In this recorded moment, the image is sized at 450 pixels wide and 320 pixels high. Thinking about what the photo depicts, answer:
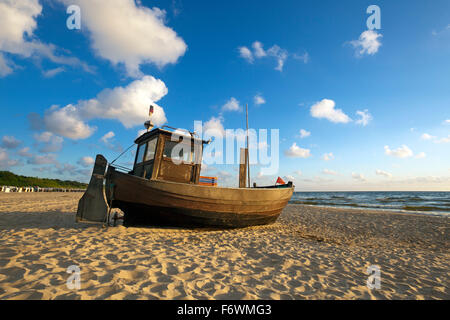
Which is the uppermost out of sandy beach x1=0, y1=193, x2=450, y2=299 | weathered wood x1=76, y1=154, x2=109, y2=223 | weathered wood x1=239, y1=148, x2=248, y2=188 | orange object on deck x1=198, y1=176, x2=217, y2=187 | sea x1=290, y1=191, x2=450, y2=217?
weathered wood x1=239, y1=148, x2=248, y2=188

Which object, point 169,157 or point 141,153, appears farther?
point 141,153

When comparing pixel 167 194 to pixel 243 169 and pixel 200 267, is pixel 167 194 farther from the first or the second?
pixel 243 169

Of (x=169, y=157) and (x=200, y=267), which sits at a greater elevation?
(x=169, y=157)

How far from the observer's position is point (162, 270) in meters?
3.53

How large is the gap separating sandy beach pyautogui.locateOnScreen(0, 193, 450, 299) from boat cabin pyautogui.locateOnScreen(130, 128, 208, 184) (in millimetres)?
2042

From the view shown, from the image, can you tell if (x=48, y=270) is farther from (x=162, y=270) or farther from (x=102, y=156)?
(x=102, y=156)

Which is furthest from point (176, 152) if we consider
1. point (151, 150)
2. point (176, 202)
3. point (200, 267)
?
point (200, 267)

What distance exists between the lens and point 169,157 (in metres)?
7.29

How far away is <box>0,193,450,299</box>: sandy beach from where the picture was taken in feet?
9.37

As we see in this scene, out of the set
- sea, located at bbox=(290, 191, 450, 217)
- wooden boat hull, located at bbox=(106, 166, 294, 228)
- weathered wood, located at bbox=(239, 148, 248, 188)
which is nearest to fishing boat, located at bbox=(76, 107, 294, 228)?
wooden boat hull, located at bbox=(106, 166, 294, 228)

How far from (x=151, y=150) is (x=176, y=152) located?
0.94 metres

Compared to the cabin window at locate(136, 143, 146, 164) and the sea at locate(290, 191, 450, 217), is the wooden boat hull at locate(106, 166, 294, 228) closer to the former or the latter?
the cabin window at locate(136, 143, 146, 164)

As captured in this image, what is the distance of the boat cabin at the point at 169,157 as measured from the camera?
707 centimetres
